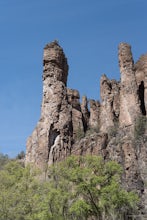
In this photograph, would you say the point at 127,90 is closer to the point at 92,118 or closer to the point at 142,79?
the point at 142,79

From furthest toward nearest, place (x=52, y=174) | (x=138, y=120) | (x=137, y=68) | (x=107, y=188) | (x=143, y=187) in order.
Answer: (x=137, y=68) < (x=138, y=120) < (x=143, y=187) < (x=52, y=174) < (x=107, y=188)

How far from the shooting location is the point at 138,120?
51.5 m

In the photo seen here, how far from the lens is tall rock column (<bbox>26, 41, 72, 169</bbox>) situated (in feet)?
176

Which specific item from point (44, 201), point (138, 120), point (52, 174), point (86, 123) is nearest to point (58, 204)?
point (44, 201)

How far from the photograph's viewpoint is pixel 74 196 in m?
34.2

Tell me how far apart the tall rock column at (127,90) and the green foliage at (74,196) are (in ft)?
64.1

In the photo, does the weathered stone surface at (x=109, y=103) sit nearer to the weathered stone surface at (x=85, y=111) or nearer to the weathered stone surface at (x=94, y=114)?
the weathered stone surface at (x=94, y=114)

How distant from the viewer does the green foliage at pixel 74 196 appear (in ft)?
107

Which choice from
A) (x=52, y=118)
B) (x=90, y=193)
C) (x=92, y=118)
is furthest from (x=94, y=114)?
(x=90, y=193)

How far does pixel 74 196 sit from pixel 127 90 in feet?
85.5

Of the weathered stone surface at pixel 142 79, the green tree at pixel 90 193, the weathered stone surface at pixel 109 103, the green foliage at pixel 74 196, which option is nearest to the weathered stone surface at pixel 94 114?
the weathered stone surface at pixel 109 103

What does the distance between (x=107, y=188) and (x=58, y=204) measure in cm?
478

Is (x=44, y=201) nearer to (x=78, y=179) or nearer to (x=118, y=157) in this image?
(x=78, y=179)

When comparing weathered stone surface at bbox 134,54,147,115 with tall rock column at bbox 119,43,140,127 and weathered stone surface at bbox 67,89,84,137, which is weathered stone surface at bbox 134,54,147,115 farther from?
weathered stone surface at bbox 67,89,84,137
